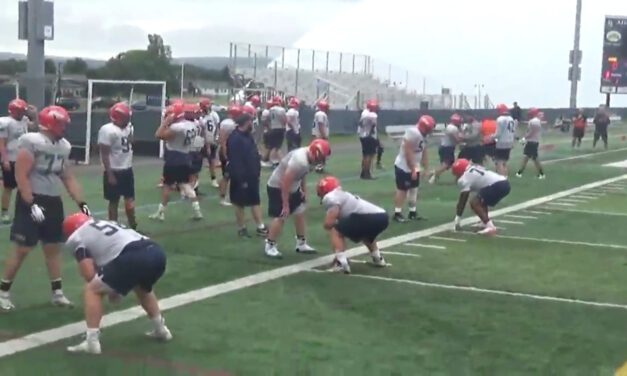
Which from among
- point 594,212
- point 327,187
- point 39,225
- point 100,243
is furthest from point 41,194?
point 594,212

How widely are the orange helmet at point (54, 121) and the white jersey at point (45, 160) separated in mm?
85

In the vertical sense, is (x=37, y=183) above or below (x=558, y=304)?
above

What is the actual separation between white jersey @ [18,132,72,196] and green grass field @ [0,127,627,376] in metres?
1.08

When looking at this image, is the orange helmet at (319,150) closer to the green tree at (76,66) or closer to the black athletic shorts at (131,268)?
the black athletic shorts at (131,268)

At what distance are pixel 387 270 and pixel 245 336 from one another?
3.54 meters

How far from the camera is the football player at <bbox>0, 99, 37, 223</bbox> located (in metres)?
14.2

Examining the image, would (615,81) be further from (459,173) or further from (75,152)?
(459,173)

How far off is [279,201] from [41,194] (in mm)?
3674

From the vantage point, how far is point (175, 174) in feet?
49.0

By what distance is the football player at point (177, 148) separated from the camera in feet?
48.4

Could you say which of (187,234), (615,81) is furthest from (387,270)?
(615,81)

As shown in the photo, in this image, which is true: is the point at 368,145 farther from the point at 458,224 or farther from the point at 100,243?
the point at 100,243

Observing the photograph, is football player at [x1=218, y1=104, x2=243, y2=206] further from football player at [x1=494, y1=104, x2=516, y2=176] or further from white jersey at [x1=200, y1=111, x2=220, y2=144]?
football player at [x1=494, y1=104, x2=516, y2=176]

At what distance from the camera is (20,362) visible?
24.7 feet
